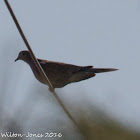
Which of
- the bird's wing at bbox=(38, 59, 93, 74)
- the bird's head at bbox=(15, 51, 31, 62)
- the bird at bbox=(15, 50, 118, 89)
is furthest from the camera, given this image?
the bird's head at bbox=(15, 51, 31, 62)

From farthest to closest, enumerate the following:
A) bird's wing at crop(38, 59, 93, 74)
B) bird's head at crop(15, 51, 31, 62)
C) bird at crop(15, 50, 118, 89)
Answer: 1. bird's head at crop(15, 51, 31, 62)
2. bird's wing at crop(38, 59, 93, 74)
3. bird at crop(15, 50, 118, 89)

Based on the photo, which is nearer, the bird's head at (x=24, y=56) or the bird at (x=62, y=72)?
the bird at (x=62, y=72)

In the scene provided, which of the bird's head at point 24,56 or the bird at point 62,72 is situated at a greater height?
the bird's head at point 24,56

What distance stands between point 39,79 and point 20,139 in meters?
1.84

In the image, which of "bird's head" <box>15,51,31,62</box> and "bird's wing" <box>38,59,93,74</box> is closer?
"bird's wing" <box>38,59,93,74</box>

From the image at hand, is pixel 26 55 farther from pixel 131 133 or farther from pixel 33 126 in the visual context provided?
pixel 131 133

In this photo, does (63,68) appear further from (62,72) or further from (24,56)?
(24,56)

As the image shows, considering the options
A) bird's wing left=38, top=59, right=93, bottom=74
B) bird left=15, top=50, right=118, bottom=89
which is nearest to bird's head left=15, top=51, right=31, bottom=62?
bird left=15, top=50, right=118, bottom=89

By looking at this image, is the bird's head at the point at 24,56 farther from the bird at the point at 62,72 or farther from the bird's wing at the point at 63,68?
the bird's wing at the point at 63,68

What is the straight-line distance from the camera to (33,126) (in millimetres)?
2158

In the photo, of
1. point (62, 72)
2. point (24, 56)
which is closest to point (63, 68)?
point (62, 72)

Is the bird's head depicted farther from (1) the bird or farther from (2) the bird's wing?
(2) the bird's wing

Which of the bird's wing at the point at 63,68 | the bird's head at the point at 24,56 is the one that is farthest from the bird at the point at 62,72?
the bird's head at the point at 24,56

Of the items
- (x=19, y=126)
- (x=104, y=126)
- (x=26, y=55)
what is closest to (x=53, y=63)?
(x=26, y=55)
